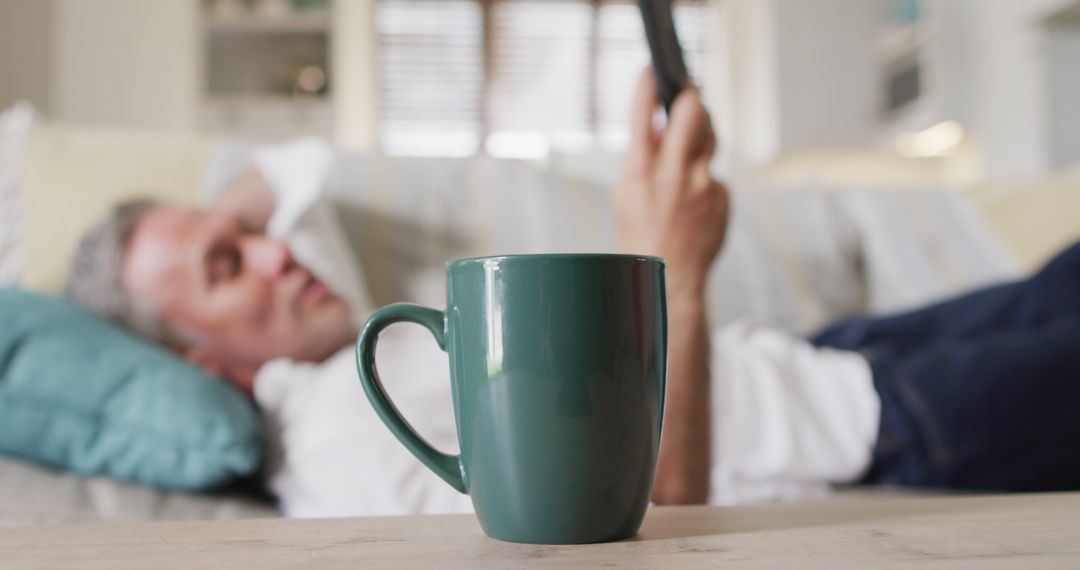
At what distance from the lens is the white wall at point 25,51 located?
3.63 metres

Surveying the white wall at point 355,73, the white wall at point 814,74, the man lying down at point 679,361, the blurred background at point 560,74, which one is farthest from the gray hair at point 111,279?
the white wall at point 814,74

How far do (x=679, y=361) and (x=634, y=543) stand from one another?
24 cm

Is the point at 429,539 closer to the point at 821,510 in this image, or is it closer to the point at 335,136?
the point at 821,510

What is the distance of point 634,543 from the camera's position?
36cm

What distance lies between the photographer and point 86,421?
918mm

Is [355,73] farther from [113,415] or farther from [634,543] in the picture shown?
[634,543]

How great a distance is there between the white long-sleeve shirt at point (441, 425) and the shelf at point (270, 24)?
3517 mm

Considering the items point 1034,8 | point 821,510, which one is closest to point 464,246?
point 821,510

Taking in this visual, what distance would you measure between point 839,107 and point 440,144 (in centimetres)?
187

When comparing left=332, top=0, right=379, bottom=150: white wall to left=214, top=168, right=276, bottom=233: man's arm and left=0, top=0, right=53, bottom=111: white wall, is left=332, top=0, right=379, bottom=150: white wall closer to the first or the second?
left=0, top=0, right=53, bottom=111: white wall

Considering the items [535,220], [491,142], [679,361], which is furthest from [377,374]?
[491,142]

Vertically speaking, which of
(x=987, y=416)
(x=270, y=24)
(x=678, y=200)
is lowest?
(x=987, y=416)

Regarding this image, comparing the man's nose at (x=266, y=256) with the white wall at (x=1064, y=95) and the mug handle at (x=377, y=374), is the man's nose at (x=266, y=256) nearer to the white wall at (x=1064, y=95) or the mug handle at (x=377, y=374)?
the mug handle at (x=377, y=374)

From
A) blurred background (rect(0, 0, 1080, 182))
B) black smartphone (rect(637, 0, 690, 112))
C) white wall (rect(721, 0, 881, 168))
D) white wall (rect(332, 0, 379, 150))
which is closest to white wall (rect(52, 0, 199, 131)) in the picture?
blurred background (rect(0, 0, 1080, 182))
